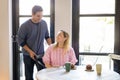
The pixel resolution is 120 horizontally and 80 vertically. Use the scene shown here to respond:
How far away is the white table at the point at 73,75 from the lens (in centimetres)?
223

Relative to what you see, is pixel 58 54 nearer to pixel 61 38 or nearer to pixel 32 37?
pixel 61 38

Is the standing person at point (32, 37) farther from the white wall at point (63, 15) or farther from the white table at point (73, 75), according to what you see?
the white table at point (73, 75)

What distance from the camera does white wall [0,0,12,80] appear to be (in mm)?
3459

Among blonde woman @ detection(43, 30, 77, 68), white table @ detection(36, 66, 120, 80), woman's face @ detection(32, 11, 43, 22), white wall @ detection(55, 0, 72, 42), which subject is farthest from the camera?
white wall @ detection(55, 0, 72, 42)

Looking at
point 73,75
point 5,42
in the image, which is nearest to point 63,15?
point 5,42

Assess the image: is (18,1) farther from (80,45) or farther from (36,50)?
(80,45)

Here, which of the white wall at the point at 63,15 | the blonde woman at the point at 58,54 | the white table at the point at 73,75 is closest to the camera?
the white table at the point at 73,75

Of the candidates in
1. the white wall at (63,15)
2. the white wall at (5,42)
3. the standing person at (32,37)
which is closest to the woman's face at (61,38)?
the standing person at (32,37)

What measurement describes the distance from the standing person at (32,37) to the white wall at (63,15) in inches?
12.8

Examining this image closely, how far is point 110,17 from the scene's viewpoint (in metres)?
3.42

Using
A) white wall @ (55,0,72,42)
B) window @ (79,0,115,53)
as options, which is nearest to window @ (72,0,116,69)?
window @ (79,0,115,53)

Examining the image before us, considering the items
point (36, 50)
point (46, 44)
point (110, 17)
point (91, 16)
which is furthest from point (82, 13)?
point (36, 50)

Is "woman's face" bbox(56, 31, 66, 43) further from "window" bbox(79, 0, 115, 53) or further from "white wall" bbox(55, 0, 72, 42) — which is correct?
"window" bbox(79, 0, 115, 53)

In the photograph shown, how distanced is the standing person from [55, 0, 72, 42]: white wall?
324 millimetres
